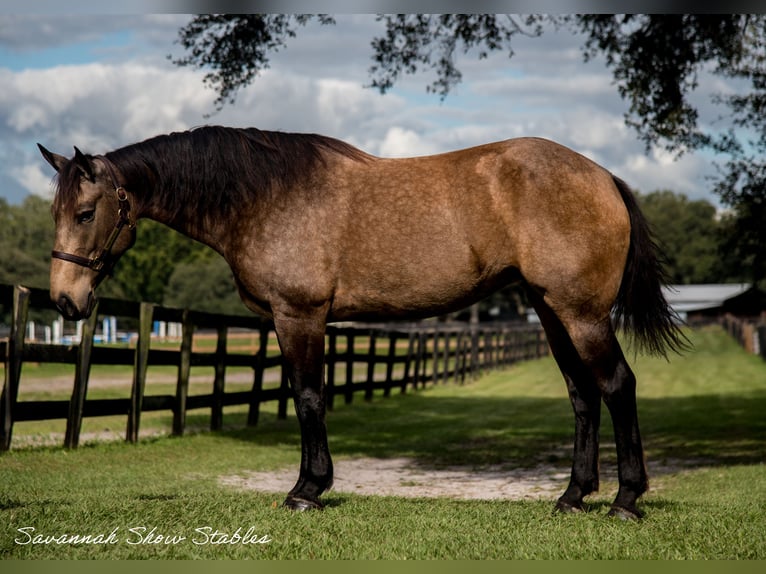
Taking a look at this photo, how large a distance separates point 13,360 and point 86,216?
380cm

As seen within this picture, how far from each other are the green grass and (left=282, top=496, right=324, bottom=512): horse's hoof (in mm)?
110

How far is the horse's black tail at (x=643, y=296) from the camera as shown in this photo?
582 centimetres

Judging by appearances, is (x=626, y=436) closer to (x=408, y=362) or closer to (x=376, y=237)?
(x=376, y=237)

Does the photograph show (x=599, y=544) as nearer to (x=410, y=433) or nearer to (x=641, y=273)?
(x=641, y=273)

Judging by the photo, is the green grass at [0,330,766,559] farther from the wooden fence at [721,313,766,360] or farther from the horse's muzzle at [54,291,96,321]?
the wooden fence at [721,313,766,360]

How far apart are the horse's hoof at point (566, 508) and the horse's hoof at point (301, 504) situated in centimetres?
147

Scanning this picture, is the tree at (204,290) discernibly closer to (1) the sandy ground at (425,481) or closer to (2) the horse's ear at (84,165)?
(1) the sandy ground at (425,481)

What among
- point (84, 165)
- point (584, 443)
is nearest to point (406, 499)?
point (584, 443)

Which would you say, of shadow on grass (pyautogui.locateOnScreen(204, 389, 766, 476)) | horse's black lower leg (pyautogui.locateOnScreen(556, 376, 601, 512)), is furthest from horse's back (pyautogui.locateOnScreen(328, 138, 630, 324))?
shadow on grass (pyautogui.locateOnScreen(204, 389, 766, 476))

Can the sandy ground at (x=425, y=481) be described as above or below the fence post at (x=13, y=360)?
below

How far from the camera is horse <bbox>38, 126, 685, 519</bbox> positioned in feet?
17.6

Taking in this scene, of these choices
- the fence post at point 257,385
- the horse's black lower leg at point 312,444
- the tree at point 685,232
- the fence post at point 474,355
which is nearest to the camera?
the horse's black lower leg at point 312,444

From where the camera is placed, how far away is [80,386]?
9516mm

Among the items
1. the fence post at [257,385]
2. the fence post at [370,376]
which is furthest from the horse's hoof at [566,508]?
the fence post at [370,376]
